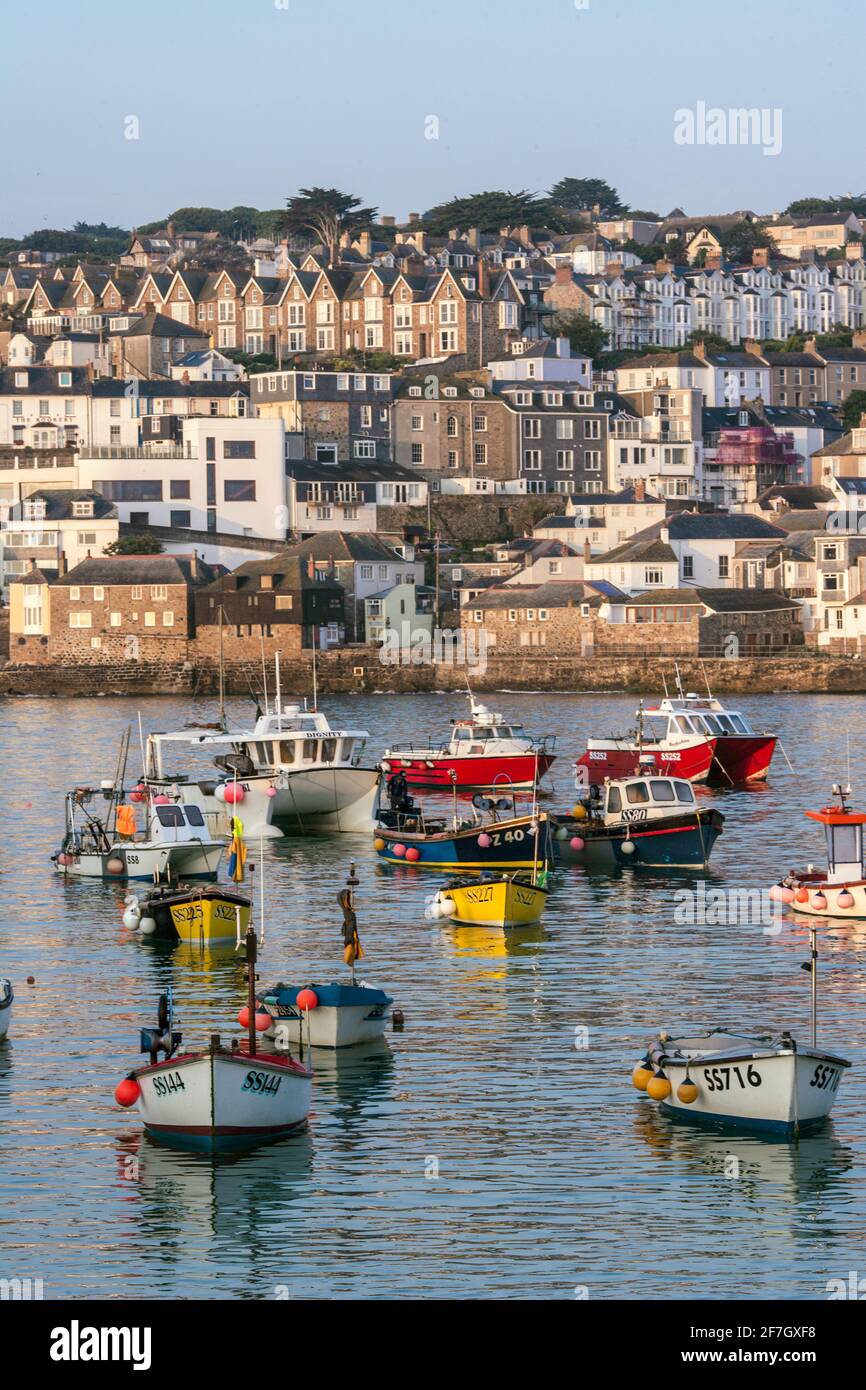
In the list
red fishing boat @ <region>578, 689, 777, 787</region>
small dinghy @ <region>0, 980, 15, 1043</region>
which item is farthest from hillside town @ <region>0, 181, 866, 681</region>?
small dinghy @ <region>0, 980, 15, 1043</region>

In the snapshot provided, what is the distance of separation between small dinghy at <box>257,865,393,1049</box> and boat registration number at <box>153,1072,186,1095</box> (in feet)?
11.5

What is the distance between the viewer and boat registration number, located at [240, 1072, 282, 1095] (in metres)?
26.0

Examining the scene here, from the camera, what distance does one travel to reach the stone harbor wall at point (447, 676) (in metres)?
115

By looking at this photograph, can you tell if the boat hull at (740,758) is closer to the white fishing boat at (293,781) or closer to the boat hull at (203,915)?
the white fishing boat at (293,781)

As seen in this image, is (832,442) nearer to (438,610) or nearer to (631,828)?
(438,610)

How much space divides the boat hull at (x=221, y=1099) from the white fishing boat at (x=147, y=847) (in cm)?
1808

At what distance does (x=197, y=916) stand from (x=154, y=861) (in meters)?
7.11

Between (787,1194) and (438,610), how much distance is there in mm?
99959

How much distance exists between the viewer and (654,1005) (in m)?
34.6

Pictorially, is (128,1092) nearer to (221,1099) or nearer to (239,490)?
(221,1099)

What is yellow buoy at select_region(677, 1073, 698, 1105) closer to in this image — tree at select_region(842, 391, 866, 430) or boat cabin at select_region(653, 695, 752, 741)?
boat cabin at select_region(653, 695, 752, 741)

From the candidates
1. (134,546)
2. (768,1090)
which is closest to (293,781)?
(768,1090)

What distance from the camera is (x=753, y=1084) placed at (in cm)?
2658
